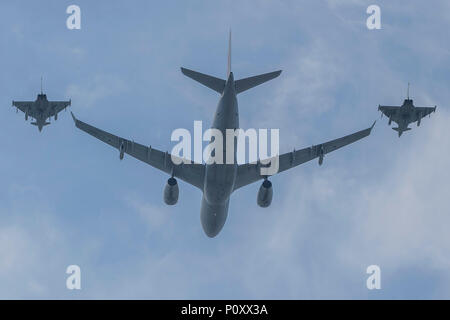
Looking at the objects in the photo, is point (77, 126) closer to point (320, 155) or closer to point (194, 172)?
point (194, 172)

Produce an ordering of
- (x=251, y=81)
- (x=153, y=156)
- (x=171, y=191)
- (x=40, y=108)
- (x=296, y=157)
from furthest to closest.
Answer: (x=40, y=108), (x=296, y=157), (x=153, y=156), (x=171, y=191), (x=251, y=81)

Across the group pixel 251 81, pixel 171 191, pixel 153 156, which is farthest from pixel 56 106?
pixel 251 81

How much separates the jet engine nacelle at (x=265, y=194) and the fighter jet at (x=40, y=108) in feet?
85.4

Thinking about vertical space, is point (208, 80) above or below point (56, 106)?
below

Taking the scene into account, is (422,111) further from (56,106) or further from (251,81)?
(56,106)

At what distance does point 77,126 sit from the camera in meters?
53.1

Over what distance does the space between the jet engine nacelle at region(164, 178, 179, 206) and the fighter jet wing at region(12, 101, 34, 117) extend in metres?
21.9

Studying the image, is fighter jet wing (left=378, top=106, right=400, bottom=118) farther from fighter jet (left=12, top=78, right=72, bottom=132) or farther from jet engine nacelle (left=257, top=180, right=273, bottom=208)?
fighter jet (left=12, top=78, right=72, bottom=132)

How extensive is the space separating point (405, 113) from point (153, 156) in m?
24.4

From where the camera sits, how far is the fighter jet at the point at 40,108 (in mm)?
66062

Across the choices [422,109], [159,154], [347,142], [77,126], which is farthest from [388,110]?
[77,126]

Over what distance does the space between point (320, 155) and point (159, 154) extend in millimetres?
12875

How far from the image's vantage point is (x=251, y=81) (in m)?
49.9

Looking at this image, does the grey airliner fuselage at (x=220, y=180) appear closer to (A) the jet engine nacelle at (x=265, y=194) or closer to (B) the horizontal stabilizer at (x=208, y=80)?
(B) the horizontal stabilizer at (x=208, y=80)
